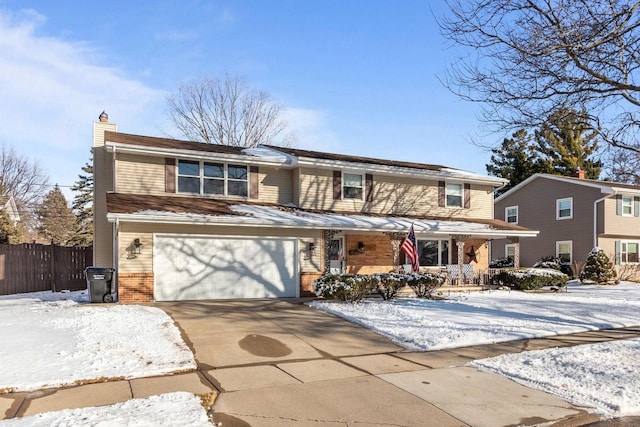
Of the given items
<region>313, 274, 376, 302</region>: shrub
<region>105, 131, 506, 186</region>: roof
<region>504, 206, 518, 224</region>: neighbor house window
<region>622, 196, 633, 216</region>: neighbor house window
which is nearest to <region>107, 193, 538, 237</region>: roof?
<region>105, 131, 506, 186</region>: roof

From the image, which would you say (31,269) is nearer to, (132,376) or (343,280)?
(343,280)

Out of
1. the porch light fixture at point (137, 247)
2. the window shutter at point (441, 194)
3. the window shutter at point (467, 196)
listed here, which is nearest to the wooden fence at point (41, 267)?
the porch light fixture at point (137, 247)

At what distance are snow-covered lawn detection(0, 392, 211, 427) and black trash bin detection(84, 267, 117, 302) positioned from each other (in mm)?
8447

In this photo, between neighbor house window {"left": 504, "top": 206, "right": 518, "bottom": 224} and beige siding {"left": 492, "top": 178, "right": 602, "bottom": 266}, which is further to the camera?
neighbor house window {"left": 504, "top": 206, "right": 518, "bottom": 224}

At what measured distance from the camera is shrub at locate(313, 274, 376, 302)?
13.0 m

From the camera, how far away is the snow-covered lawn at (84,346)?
6.20 metres

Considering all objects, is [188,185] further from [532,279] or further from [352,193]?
[532,279]

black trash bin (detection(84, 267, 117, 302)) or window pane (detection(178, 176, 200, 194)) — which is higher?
window pane (detection(178, 176, 200, 194))

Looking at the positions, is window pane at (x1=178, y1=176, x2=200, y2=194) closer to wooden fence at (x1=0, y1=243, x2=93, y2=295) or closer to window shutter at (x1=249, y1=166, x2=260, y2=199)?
window shutter at (x1=249, y1=166, x2=260, y2=199)

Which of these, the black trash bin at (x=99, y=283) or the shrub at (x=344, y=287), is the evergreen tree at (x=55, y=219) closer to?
the black trash bin at (x=99, y=283)

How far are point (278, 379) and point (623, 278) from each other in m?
25.9

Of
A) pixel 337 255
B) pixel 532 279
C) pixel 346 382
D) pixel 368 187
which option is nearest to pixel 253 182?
pixel 337 255

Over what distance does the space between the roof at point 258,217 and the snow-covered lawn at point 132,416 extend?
27.7 ft

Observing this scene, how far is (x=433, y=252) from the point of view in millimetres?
19844
